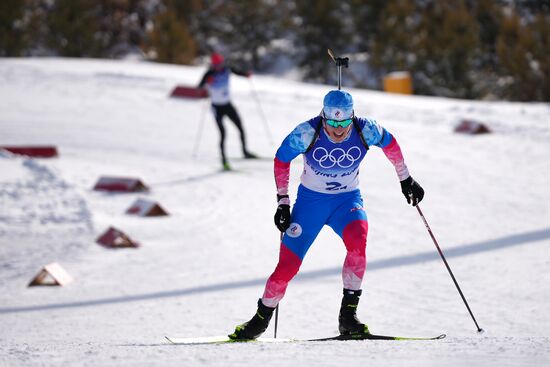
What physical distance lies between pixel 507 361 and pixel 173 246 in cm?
582

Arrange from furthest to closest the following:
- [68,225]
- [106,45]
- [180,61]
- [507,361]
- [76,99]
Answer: [106,45], [180,61], [76,99], [68,225], [507,361]

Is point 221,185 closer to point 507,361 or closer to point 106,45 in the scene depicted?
point 507,361

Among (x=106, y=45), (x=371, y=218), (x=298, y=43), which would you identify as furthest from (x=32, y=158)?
(x=106, y=45)

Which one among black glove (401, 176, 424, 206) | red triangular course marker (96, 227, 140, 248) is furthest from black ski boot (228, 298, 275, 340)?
red triangular course marker (96, 227, 140, 248)

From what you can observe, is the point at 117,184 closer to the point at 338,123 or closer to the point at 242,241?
the point at 242,241

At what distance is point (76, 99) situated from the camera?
1819 cm

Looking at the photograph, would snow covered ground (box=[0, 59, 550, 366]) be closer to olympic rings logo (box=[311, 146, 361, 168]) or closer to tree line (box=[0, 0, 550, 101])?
olympic rings logo (box=[311, 146, 361, 168])

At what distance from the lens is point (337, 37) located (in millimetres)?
27172

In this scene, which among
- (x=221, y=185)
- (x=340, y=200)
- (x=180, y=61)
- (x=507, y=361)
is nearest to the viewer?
(x=507, y=361)

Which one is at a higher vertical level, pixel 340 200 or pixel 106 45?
pixel 340 200

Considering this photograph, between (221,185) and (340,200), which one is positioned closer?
(340,200)

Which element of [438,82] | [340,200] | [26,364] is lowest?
[438,82]

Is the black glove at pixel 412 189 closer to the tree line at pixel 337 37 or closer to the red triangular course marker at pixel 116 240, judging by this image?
the red triangular course marker at pixel 116 240

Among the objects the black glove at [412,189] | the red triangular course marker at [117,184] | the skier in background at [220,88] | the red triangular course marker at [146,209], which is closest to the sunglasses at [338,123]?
the black glove at [412,189]
